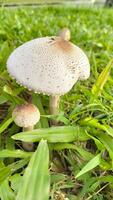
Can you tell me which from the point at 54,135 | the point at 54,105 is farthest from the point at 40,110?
the point at 54,135

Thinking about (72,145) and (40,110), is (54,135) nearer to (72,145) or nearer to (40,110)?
(72,145)

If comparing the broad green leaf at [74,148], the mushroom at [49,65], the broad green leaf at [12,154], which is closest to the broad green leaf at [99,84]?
the mushroom at [49,65]

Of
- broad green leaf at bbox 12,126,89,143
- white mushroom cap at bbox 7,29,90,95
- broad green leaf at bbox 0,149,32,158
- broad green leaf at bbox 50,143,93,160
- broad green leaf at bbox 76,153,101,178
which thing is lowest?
broad green leaf at bbox 76,153,101,178

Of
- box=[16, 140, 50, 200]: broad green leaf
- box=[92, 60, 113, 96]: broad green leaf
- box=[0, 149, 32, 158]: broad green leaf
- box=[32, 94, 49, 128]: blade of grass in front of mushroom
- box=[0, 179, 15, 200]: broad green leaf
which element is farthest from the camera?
box=[92, 60, 113, 96]: broad green leaf

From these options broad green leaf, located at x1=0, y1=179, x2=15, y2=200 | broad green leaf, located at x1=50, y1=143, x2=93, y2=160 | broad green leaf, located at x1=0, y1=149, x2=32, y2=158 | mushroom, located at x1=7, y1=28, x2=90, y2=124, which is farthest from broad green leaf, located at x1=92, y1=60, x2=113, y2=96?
broad green leaf, located at x1=0, y1=179, x2=15, y2=200

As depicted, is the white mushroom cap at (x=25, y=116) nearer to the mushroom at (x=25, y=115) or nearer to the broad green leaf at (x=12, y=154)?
the mushroom at (x=25, y=115)

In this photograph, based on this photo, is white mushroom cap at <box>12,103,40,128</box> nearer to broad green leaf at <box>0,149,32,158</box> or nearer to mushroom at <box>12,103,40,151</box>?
mushroom at <box>12,103,40,151</box>
